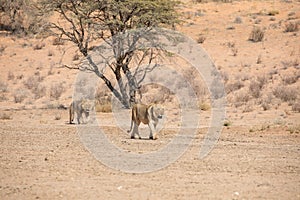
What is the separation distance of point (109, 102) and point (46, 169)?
16.0 m

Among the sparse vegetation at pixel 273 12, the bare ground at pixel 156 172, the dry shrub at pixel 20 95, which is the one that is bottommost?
the bare ground at pixel 156 172

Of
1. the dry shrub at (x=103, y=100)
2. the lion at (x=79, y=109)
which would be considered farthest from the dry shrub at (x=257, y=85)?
the lion at (x=79, y=109)

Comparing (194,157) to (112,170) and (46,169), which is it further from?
(46,169)

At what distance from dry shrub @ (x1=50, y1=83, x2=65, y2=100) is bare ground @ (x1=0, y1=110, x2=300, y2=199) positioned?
1415cm

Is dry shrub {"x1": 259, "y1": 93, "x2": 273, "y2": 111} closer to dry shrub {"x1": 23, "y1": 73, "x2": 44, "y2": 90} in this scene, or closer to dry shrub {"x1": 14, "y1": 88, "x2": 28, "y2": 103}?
dry shrub {"x1": 14, "y1": 88, "x2": 28, "y2": 103}

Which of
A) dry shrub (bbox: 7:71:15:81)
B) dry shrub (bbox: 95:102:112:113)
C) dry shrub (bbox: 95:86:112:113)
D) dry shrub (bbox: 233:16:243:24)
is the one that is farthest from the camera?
dry shrub (bbox: 233:16:243:24)

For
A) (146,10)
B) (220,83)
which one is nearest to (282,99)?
(220,83)

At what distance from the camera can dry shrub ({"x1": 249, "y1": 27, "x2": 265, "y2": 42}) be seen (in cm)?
4125

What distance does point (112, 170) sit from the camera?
1233 cm

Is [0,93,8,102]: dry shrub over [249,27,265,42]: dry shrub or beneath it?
beneath

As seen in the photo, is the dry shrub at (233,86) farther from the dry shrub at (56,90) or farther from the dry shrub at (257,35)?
the dry shrub at (257,35)

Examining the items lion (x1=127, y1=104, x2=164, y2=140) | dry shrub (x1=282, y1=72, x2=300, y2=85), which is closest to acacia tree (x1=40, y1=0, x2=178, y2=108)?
dry shrub (x1=282, y1=72, x2=300, y2=85)

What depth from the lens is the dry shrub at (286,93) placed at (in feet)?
91.0

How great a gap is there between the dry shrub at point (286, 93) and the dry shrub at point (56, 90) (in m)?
10.5
